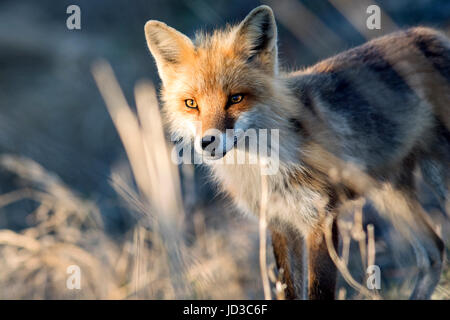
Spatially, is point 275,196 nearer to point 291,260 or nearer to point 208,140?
point 291,260

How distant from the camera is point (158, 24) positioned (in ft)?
9.23

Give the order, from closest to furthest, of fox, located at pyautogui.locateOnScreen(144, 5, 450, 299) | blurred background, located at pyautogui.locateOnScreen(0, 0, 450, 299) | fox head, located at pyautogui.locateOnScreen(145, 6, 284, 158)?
fox head, located at pyautogui.locateOnScreen(145, 6, 284, 158)
fox, located at pyautogui.locateOnScreen(144, 5, 450, 299)
blurred background, located at pyautogui.locateOnScreen(0, 0, 450, 299)

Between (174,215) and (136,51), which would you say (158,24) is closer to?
(174,215)

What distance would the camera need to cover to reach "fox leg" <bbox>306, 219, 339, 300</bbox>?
9.23 ft

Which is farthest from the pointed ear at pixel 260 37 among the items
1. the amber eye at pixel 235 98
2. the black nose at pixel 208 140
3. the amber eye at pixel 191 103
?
the black nose at pixel 208 140

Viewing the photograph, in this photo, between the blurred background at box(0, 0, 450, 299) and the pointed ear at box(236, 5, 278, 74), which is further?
the blurred background at box(0, 0, 450, 299)

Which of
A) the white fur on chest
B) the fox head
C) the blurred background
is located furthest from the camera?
the blurred background

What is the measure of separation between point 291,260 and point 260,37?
1389mm

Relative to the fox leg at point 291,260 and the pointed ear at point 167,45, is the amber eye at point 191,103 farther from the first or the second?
the fox leg at point 291,260

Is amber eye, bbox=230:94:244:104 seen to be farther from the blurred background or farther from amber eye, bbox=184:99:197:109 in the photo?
the blurred background

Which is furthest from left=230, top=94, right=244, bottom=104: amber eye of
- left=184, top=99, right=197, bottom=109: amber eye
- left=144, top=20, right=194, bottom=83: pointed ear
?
left=144, top=20, right=194, bottom=83: pointed ear

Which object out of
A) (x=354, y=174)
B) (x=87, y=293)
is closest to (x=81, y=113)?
(x=87, y=293)

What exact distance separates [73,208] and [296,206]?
2.17 m

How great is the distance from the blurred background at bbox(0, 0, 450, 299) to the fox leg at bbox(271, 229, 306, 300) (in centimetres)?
22
